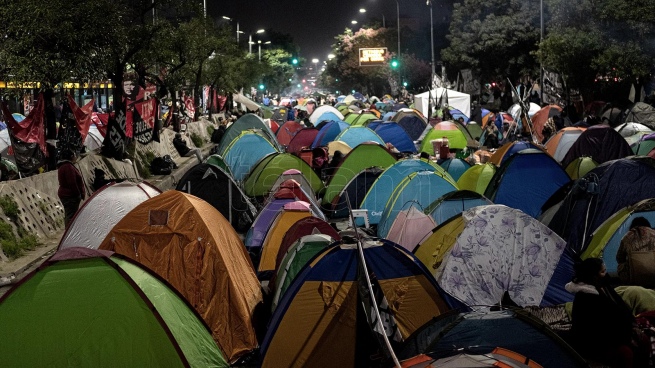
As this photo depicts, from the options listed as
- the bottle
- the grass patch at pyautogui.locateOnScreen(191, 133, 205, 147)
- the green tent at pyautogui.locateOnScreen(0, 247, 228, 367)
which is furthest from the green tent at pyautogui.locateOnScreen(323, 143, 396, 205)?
the grass patch at pyautogui.locateOnScreen(191, 133, 205, 147)

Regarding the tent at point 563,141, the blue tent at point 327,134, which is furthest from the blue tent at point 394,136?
the tent at point 563,141

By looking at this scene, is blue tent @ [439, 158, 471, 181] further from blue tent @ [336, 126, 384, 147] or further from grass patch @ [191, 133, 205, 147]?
grass patch @ [191, 133, 205, 147]

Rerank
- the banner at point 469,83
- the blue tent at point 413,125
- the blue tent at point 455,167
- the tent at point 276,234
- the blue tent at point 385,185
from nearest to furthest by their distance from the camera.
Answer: the tent at point 276,234
the blue tent at point 385,185
the blue tent at point 455,167
the blue tent at point 413,125
the banner at point 469,83

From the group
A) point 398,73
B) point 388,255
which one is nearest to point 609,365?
point 388,255

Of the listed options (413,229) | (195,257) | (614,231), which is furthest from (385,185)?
(195,257)

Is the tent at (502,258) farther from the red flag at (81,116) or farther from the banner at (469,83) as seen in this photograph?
the banner at (469,83)

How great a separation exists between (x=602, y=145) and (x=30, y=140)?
41.8 ft

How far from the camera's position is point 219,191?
59.5 ft

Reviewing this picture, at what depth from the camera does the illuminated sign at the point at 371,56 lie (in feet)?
318

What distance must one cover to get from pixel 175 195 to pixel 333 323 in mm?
3158

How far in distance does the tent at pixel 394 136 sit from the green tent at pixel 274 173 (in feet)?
33.0

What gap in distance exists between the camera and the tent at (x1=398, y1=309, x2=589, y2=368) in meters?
7.18

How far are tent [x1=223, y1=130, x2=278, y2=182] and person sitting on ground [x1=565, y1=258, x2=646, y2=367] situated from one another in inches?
723

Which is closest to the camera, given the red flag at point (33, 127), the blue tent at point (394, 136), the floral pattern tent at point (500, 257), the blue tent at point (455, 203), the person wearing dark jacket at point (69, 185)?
the floral pattern tent at point (500, 257)
